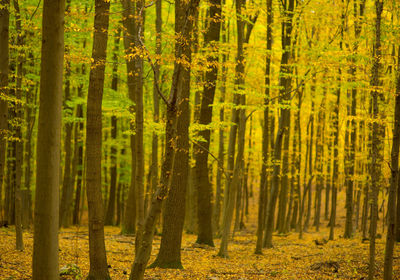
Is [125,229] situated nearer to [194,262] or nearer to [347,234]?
[194,262]

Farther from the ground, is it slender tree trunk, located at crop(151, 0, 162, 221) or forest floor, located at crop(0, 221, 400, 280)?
slender tree trunk, located at crop(151, 0, 162, 221)

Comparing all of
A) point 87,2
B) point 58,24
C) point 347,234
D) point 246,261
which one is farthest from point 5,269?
point 347,234

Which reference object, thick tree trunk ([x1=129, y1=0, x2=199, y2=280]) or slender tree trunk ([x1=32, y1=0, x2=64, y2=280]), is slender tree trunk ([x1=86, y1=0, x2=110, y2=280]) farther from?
slender tree trunk ([x1=32, y1=0, x2=64, y2=280])

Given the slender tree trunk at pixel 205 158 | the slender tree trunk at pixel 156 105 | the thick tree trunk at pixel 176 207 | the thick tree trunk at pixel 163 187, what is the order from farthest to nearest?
the slender tree trunk at pixel 205 158, the thick tree trunk at pixel 176 207, the slender tree trunk at pixel 156 105, the thick tree trunk at pixel 163 187

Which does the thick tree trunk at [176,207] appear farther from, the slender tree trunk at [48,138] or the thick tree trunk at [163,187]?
the slender tree trunk at [48,138]

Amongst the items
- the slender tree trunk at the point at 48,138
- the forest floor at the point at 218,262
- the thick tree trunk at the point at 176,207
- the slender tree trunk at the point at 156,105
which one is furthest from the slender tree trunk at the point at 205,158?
the slender tree trunk at the point at 48,138

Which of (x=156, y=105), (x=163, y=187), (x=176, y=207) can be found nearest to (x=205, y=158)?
(x=156, y=105)

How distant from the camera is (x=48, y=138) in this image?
5223 millimetres

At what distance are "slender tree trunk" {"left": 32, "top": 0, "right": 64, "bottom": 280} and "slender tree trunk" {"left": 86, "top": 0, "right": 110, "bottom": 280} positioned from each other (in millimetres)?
3097

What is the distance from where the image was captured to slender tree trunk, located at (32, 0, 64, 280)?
17.1ft

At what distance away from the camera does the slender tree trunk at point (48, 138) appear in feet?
17.1

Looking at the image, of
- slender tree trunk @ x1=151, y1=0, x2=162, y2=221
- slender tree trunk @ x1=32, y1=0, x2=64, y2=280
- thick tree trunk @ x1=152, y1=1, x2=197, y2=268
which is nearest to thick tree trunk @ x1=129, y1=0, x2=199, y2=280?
slender tree trunk @ x1=151, y1=0, x2=162, y2=221

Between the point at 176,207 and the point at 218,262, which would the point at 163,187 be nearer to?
the point at 176,207

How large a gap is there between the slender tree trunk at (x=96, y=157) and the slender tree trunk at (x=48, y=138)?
10.2ft
